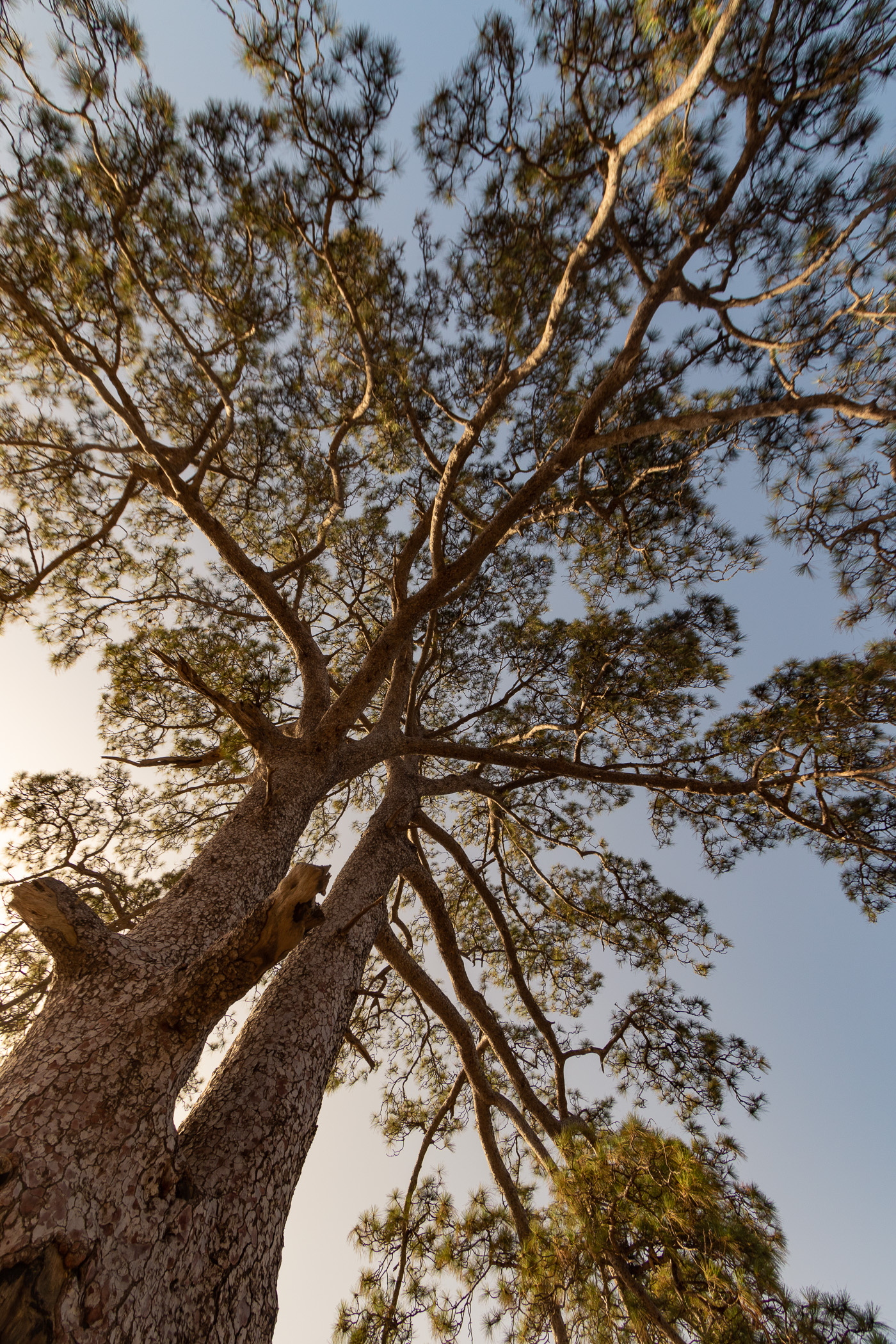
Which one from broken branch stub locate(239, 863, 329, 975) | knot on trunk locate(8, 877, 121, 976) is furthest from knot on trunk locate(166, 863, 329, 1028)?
knot on trunk locate(8, 877, 121, 976)

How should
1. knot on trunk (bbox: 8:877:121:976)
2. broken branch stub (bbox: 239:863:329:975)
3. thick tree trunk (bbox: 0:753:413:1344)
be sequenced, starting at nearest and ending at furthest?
thick tree trunk (bbox: 0:753:413:1344) < broken branch stub (bbox: 239:863:329:975) < knot on trunk (bbox: 8:877:121:976)

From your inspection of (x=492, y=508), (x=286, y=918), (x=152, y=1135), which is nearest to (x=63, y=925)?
(x=152, y=1135)

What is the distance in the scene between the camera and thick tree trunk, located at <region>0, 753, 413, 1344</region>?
1.20m

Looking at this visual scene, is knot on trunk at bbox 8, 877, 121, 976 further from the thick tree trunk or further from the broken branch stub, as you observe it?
the broken branch stub

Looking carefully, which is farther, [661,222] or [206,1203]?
[661,222]

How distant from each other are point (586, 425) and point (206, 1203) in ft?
11.0

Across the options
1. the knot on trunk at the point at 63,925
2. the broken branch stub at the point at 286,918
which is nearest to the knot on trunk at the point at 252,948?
the broken branch stub at the point at 286,918

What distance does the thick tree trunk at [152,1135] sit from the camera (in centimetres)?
120

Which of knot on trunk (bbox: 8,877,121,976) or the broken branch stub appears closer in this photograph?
the broken branch stub

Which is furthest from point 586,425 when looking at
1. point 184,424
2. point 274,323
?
point 184,424

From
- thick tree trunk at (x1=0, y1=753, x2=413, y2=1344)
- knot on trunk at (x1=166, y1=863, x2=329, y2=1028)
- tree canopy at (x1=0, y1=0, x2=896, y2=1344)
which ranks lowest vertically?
thick tree trunk at (x1=0, y1=753, x2=413, y2=1344)

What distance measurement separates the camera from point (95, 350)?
298 cm

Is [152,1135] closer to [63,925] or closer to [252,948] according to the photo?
[252,948]

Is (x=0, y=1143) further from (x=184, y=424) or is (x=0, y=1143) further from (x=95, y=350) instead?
(x=184, y=424)
